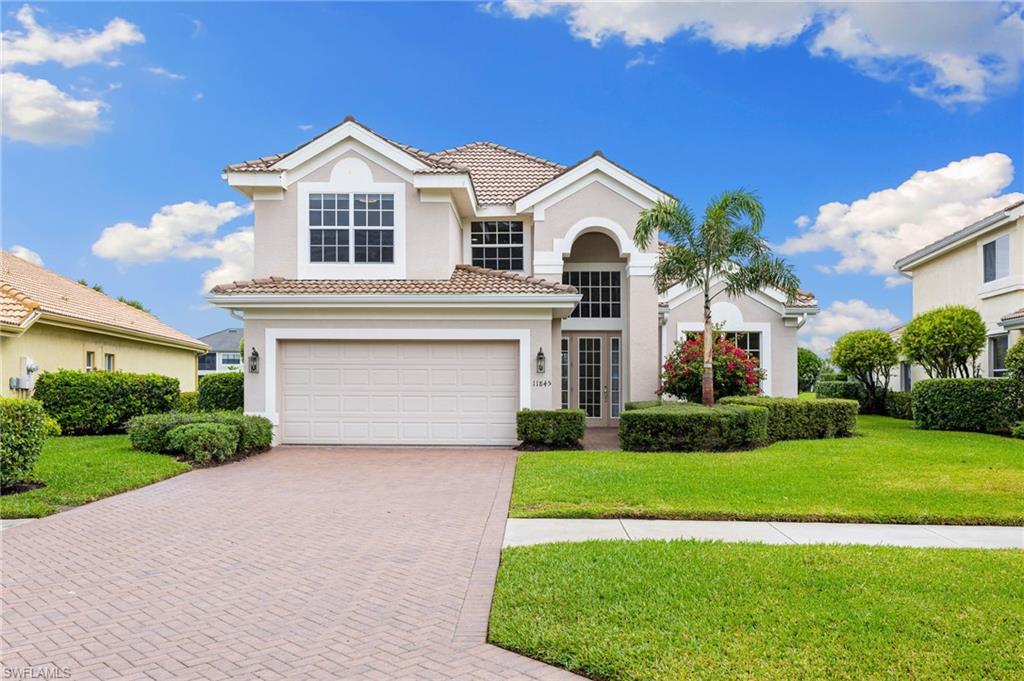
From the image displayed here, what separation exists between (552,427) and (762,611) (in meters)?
10.1

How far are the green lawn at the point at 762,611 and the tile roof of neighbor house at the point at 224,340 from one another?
64.5 m

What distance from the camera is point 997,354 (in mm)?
22547

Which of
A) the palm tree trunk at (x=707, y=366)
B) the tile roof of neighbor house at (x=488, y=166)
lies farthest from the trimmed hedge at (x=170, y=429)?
the palm tree trunk at (x=707, y=366)

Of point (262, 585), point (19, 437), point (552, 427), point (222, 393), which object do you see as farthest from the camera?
point (222, 393)

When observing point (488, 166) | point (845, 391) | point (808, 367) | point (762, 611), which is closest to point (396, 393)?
point (488, 166)

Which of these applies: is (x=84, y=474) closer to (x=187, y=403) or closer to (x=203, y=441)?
(x=203, y=441)

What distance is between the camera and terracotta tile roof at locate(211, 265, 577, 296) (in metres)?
15.9

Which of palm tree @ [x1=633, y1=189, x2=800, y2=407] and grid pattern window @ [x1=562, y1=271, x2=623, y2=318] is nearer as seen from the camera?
palm tree @ [x1=633, y1=189, x2=800, y2=407]

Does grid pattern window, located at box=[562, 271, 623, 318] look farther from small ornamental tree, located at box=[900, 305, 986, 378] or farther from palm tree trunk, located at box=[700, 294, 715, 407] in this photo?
small ornamental tree, located at box=[900, 305, 986, 378]

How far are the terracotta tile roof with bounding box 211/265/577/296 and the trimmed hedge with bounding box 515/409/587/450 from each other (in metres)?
2.77

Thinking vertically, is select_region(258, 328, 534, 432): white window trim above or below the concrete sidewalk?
above

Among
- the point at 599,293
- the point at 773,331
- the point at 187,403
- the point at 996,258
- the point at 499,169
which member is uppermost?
the point at 499,169

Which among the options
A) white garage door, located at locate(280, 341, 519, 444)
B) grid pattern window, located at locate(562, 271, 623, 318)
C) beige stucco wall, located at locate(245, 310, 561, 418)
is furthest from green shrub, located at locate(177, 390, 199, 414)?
grid pattern window, located at locate(562, 271, 623, 318)

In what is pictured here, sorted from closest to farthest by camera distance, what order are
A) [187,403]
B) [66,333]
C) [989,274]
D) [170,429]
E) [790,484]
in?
[790,484], [170,429], [66,333], [989,274], [187,403]
